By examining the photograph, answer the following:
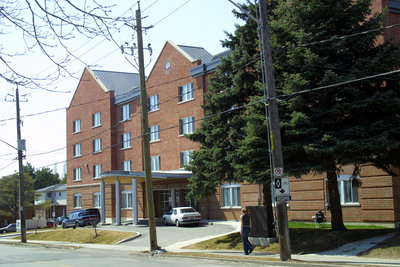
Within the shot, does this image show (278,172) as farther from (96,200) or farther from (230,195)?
(96,200)

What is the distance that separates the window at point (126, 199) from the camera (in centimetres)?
4566

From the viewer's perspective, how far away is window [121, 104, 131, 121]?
46400mm

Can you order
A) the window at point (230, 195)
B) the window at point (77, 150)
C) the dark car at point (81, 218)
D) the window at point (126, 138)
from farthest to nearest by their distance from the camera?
the window at point (77, 150)
the window at point (126, 138)
the dark car at point (81, 218)
the window at point (230, 195)

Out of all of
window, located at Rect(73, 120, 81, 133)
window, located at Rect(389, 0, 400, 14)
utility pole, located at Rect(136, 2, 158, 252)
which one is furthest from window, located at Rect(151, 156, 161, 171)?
window, located at Rect(389, 0, 400, 14)

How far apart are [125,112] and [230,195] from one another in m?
18.1

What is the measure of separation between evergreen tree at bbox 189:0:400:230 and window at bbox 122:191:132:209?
27.4 meters

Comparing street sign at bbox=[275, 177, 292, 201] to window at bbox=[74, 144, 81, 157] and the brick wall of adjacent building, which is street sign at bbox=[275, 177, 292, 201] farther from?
window at bbox=[74, 144, 81, 157]

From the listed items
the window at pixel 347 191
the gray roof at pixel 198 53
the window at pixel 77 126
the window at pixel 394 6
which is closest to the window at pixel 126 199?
the window at pixel 77 126

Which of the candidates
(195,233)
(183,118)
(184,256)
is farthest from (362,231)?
(183,118)

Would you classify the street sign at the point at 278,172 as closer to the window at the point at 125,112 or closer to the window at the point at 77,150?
the window at the point at 125,112

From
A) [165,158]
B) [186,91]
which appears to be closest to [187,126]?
[186,91]

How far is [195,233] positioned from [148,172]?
8.93m

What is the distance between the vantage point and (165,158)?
40.5 metres

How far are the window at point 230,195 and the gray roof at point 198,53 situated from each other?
38.0 ft
